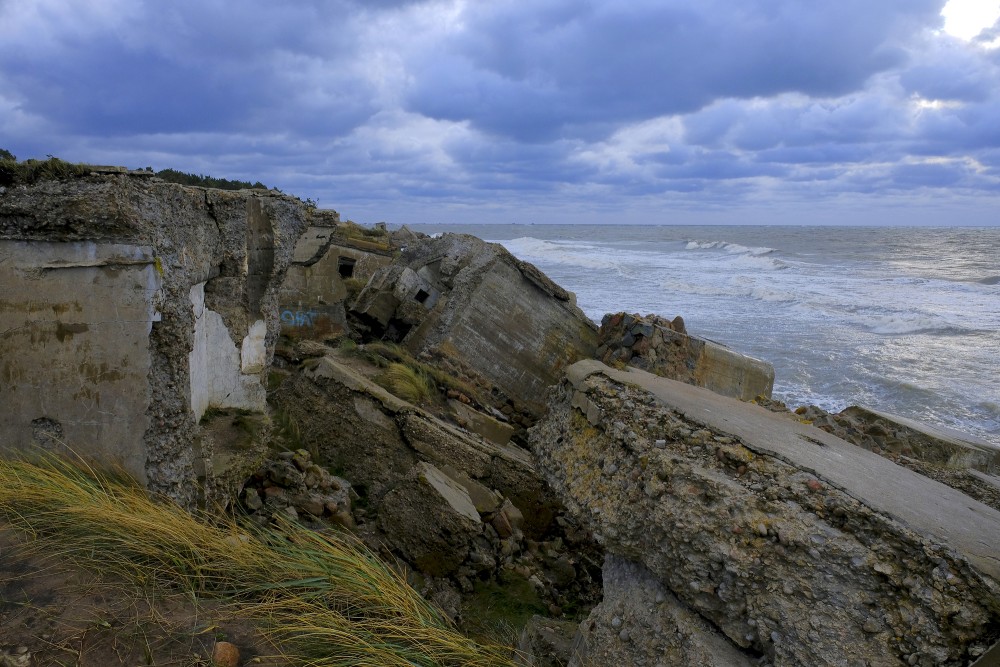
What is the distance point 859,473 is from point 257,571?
3.11 m

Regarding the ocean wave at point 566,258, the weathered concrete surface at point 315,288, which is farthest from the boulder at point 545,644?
the ocean wave at point 566,258

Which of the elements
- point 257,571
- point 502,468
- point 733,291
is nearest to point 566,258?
point 733,291

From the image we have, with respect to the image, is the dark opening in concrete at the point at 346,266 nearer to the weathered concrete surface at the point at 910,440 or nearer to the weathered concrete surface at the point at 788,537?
the weathered concrete surface at the point at 910,440

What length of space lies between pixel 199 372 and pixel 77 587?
2.02 metres

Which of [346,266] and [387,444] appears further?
[346,266]

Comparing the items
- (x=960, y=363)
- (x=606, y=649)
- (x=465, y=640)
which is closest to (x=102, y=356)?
(x=465, y=640)

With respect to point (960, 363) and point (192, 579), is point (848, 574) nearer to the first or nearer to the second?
point (192, 579)

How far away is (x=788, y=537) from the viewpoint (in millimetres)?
2777

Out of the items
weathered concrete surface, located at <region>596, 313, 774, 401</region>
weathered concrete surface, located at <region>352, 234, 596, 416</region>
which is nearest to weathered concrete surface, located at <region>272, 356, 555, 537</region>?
weathered concrete surface, located at <region>352, 234, 596, 416</region>

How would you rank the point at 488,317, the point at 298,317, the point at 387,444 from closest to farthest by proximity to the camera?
1. the point at 387,444
2. the point at 488,317
3. the point at 298,317

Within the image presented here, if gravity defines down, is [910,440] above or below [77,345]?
below

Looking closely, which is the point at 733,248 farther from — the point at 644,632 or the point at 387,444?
the point at 644,632

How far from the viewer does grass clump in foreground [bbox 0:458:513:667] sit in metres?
2.60

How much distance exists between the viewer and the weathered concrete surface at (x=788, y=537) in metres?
2.48
